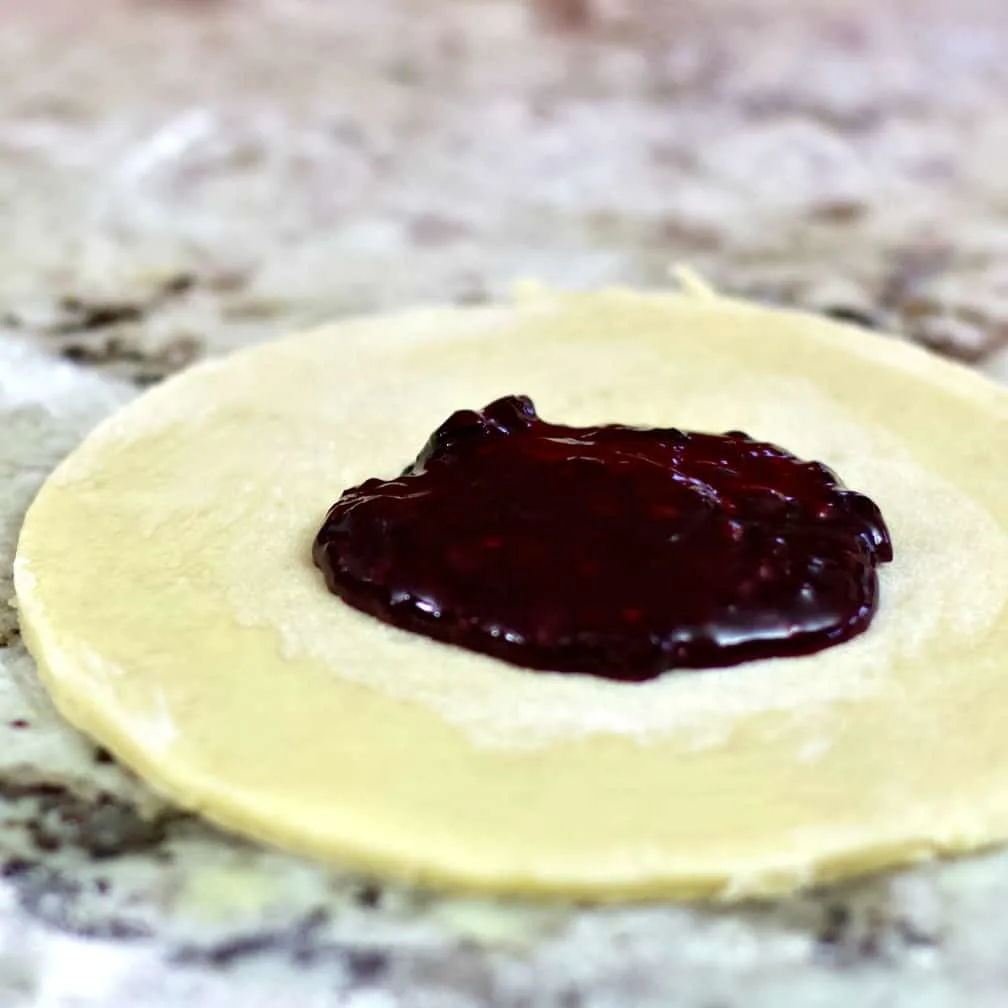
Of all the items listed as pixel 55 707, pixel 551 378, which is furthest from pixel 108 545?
pixel 551 378

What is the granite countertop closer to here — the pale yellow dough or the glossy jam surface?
the pale yellow dough

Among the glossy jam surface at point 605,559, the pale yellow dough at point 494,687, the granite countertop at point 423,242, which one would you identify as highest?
the glossy jam surface at point 605,559

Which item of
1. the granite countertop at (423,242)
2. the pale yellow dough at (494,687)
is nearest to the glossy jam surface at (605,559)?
the pale yellow dough at (494,687)

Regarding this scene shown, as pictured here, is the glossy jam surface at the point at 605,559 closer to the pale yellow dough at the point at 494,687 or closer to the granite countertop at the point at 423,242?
the pale yellow dough at the point at 494,687

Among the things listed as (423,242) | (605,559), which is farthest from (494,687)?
(423,242)

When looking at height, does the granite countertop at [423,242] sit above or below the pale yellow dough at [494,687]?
below

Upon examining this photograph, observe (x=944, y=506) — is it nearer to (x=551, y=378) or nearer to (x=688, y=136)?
(x=551, y=378)
